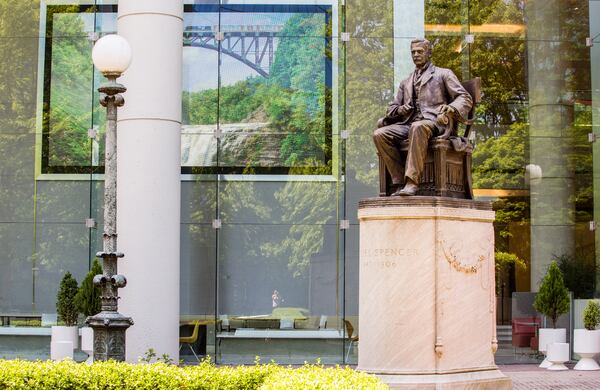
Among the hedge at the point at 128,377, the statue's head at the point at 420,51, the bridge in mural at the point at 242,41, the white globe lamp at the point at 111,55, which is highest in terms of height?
the bridge in mural at the point at 242,41

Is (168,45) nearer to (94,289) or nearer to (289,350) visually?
(94,289)

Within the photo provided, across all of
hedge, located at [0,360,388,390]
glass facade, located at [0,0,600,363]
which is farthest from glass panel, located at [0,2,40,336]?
hedge, located at [0,360,388,390]

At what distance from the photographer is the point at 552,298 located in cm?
2038

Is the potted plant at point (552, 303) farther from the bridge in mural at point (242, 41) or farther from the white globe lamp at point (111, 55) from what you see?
the white globe lamp at point (111, 55)

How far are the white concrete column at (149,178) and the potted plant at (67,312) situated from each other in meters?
1.32

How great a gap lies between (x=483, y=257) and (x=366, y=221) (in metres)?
1.51

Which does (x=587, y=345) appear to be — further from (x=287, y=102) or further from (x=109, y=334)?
(x=109, y=334)

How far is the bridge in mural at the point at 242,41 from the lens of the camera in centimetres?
2169

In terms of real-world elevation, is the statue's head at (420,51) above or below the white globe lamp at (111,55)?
above

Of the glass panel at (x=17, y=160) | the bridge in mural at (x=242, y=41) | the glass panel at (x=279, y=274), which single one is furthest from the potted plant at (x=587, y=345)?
the glass panel at (x=17, y=160)

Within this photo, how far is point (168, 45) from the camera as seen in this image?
1941 cm

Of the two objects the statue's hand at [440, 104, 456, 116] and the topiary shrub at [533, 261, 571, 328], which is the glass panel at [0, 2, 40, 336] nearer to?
the topiary shrub at [533, 261, 571, 328]

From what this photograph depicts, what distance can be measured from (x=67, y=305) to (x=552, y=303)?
8546 mm

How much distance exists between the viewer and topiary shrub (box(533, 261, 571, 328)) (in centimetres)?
2033
